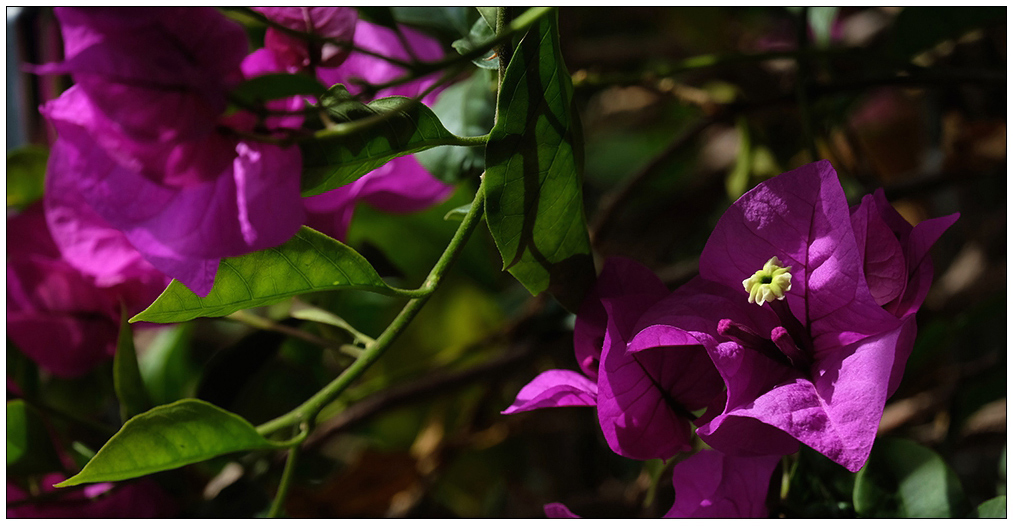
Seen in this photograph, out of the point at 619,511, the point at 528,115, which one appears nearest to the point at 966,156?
the point at 619,511

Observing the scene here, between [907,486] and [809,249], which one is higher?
Answer: [809,249]

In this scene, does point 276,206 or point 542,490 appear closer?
point 276,206

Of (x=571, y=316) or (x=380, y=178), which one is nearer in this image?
(x=380, y=178)

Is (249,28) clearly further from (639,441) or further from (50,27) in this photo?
(639,441)

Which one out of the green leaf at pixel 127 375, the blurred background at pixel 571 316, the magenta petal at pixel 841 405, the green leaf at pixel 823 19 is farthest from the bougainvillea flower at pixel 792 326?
the green leaf at pixel 823 19

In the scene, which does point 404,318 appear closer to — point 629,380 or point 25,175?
point 629,380

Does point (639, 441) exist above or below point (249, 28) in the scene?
below

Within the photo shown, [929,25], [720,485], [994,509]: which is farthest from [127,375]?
[929,25]

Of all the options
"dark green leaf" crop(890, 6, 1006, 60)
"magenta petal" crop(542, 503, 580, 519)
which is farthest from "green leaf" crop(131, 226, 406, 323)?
"dark green leaf" crop(890, 6, 1006, 60)
